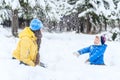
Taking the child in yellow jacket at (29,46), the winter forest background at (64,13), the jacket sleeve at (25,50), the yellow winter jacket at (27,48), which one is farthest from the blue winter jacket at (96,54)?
the winter forest background at (64,13)

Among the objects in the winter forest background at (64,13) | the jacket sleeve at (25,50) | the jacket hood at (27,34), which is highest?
the jacket hood at (27,34)

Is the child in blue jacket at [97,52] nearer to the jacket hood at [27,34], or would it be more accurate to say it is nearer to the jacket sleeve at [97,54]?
the jacket sleeve at [97,54]

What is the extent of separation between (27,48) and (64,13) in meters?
18.2

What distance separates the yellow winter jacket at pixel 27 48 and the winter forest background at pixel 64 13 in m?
8.80

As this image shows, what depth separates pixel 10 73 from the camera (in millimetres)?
7590

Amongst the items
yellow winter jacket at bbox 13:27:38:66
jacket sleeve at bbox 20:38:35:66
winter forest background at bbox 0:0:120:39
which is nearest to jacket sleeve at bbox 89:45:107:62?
yellow winter jacket at bbox 13:27:38:66

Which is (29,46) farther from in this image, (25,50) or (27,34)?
(27,34)

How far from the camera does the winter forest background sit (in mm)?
18547

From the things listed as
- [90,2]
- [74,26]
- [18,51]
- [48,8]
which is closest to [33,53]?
[18,51]

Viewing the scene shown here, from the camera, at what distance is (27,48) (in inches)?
328

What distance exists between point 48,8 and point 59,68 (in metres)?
9.76

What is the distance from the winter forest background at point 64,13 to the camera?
60.8ft

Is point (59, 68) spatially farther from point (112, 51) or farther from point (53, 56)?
point (112, 51)

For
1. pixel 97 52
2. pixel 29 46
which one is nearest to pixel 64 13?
pixel 97 52
